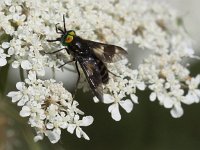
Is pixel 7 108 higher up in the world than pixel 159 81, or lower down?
lower down

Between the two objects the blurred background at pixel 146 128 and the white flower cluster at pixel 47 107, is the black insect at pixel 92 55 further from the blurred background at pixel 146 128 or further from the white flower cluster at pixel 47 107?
the blurred background at pixel 146 128

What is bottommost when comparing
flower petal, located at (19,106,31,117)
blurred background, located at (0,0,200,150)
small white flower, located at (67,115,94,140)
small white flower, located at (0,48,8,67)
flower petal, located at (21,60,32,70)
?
blurred background, located at (0,0,200,150)

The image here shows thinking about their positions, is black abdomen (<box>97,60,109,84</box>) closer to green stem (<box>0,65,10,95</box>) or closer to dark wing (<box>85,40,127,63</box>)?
dark wing (<box>85,40,127,63</box>)

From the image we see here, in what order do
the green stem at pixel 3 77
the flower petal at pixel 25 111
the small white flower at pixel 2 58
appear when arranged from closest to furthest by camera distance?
1. the flower petal at pixel 25 111
2. the small white flower at pixel 2 58
3. the green stem at pixel 3 77

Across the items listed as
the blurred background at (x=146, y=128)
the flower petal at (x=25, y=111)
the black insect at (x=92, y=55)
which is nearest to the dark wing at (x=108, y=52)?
the black insect at (x=92, y=55)

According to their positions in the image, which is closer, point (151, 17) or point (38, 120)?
point (38, 120)

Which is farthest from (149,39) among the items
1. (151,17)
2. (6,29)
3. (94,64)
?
(6,29)

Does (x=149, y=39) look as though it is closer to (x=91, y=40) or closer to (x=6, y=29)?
→ (x=91, y=40)

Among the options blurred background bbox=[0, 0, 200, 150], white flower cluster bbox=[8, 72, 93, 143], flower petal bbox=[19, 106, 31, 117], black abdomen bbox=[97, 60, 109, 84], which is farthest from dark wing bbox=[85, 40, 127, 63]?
blurred background bbox=[0, 0, 200, 150]
